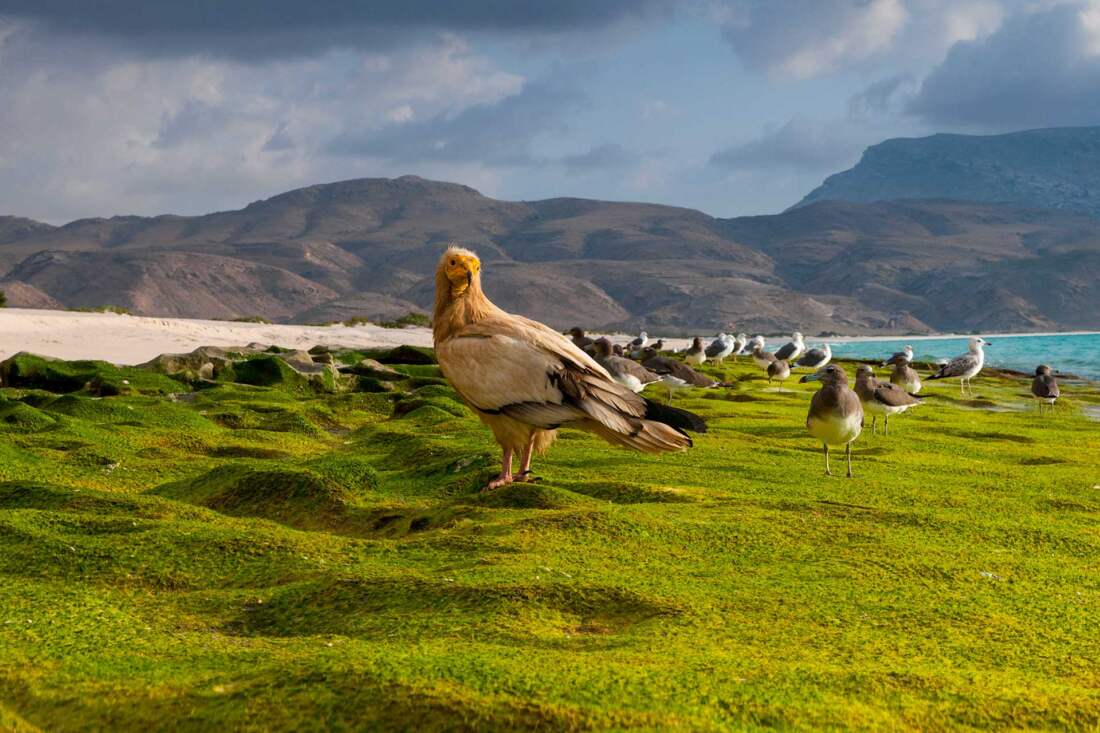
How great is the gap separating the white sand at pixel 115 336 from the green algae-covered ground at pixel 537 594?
24738 millimetres

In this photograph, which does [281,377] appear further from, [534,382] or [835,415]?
[534,382]

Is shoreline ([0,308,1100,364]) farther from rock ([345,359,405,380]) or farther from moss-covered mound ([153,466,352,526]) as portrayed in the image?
moss-covered mound ([153,466,352,526])

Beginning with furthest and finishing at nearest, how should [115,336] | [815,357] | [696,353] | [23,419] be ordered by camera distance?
[696,353] < [815,357] < [115,336] < [23,419]

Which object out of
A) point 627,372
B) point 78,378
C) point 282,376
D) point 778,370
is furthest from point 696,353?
point 78,378

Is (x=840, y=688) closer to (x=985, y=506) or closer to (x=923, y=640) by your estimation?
(x=923, y=640)

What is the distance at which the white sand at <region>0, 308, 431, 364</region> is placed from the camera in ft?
115

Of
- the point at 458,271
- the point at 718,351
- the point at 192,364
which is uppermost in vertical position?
the point at 458,271

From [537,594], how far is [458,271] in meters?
4.38

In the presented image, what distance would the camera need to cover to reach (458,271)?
9.38m

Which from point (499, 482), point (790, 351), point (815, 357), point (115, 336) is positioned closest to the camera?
point (499, 482)

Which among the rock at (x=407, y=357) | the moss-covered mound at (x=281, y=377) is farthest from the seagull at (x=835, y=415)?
the rock at (x=407, y=357)

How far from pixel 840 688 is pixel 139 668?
2.75m

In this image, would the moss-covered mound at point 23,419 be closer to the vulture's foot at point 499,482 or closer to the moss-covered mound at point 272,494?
the moss-covered mound at point 272,494

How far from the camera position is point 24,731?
11.9ft
